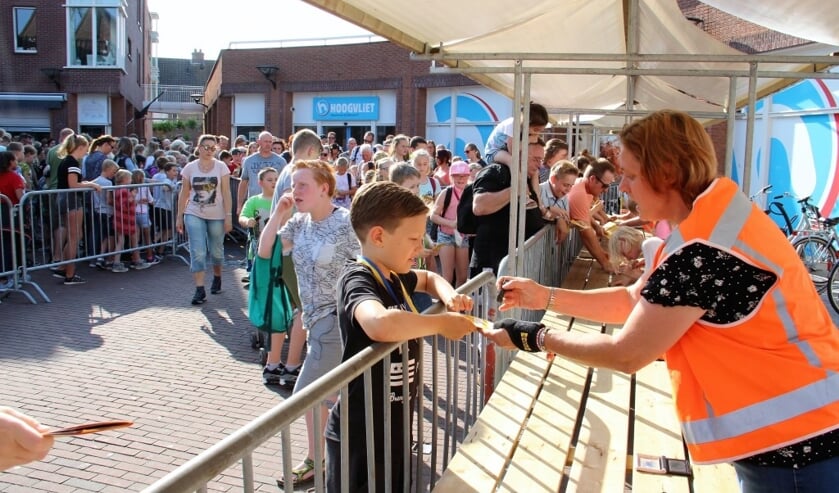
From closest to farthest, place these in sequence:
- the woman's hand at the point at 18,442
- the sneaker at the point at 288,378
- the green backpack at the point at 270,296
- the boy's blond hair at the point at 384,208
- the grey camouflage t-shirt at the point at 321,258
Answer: the woman's hand at the point at 18,442
the boy's blond hair at the point at 384,208
the grey camouflage t-shirt at the point at 321,258
the green backpack at the point at 270,296
the sneaker at the point at 288,378

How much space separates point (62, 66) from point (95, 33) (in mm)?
2054

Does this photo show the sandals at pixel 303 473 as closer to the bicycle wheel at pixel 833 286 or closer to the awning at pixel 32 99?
the bicycle wheel at pixel 833 286

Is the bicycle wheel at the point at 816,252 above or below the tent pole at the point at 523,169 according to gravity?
below

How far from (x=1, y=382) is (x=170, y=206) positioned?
6436mm

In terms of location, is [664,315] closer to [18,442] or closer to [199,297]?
[18,442]

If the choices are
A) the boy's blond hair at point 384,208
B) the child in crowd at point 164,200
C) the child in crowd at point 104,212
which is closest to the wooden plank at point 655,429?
the boy's blond hair at point 384,208

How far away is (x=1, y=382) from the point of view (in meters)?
5.80

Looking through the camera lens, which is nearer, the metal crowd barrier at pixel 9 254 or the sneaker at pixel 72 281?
the metal crowd barrier at pixel 9 254

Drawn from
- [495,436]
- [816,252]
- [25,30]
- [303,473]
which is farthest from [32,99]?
[495,436]

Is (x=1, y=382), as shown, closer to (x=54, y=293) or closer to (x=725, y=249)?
(x=54, y=293)

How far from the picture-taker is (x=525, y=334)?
248 cm

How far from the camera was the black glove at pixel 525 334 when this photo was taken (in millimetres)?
2450

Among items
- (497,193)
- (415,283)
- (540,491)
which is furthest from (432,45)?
(540,491)

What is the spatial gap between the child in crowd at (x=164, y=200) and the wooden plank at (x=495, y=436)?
8.96m
